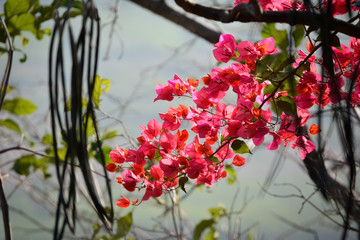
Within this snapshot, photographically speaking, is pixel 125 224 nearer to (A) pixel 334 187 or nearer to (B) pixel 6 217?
(B) pixel 6 217

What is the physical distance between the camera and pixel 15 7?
1.02 metres

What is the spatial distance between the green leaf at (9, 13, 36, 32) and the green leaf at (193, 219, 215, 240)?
694 mm

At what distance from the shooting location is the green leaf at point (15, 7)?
1.01 meters

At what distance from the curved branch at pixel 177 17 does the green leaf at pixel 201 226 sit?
0.58 meters

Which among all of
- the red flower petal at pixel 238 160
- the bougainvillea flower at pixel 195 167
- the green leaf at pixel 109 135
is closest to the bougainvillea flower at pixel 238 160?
the red flower petal at pixel 238 160

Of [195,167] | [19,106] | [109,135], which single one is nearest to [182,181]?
[195,167]

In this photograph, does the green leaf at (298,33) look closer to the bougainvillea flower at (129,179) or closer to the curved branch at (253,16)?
the curved branch at (253,16)

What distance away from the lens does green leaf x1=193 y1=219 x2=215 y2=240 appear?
1.18 m

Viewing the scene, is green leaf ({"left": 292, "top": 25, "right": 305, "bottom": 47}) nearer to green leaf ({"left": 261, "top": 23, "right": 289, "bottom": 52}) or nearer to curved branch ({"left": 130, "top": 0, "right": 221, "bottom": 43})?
green leaf ({"left": 261, "top": 23, "right": 289, "bottom": 52})

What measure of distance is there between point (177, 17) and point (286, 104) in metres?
0.85

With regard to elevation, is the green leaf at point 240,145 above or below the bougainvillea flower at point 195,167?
above

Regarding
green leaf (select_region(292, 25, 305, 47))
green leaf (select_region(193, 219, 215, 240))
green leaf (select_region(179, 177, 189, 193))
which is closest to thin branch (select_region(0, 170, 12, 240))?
green leaf (select_region(179, 177, 189, 193))

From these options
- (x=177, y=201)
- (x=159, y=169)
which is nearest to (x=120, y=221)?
(x=177, y=201)

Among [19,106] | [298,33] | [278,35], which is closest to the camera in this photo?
[298,33]
